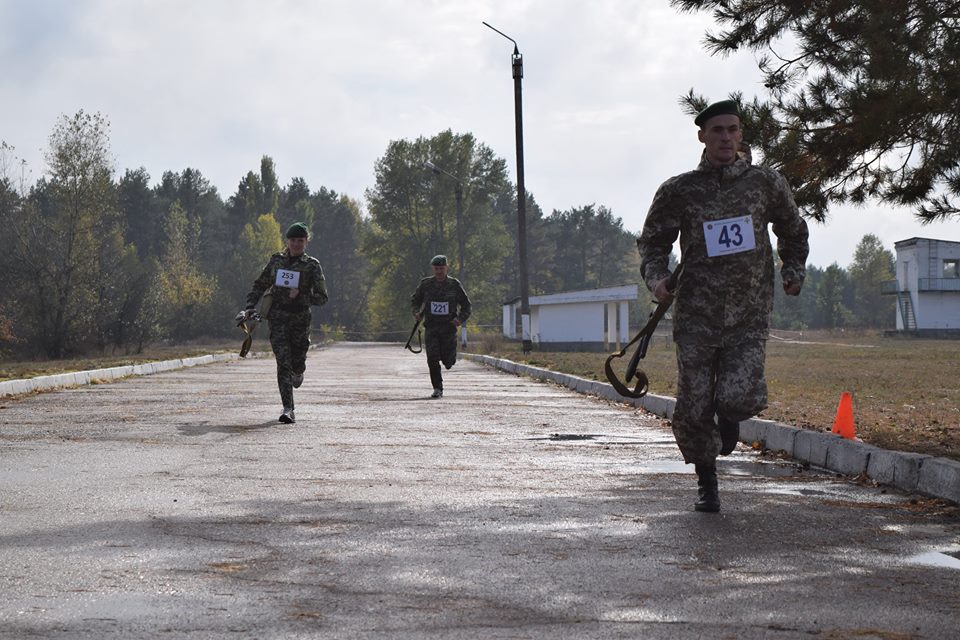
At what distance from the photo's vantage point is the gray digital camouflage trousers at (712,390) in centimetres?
667

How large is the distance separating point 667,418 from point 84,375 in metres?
11.1

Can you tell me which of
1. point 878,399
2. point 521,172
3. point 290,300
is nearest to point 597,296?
point 521,172

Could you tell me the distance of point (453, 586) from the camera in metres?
4.58

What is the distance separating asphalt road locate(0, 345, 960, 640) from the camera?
409 cm

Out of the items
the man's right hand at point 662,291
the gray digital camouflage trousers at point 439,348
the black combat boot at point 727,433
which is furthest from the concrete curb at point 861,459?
the gray digital camouflage trousers at point 439,348

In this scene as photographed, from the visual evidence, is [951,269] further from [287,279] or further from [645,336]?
[645,336]

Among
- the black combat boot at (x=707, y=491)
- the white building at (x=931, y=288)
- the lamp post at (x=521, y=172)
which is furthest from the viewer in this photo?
the white building at (x=931, y=288)

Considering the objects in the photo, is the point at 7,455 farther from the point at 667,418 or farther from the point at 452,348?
the point at 452,348

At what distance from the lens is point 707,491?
22.0 feet

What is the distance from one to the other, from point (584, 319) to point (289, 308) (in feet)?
151

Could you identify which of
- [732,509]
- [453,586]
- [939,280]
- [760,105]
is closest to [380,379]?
[760,105]

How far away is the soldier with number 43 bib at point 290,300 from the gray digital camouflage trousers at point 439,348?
447 centimetres

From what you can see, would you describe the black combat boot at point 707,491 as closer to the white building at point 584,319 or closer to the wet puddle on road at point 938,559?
the wet puddle on road at point 938,559

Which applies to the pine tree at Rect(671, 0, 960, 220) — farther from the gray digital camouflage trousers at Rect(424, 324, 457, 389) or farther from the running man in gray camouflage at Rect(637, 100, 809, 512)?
the gray digital camouflage trousers at Rect(424, 324, 457, 389)
